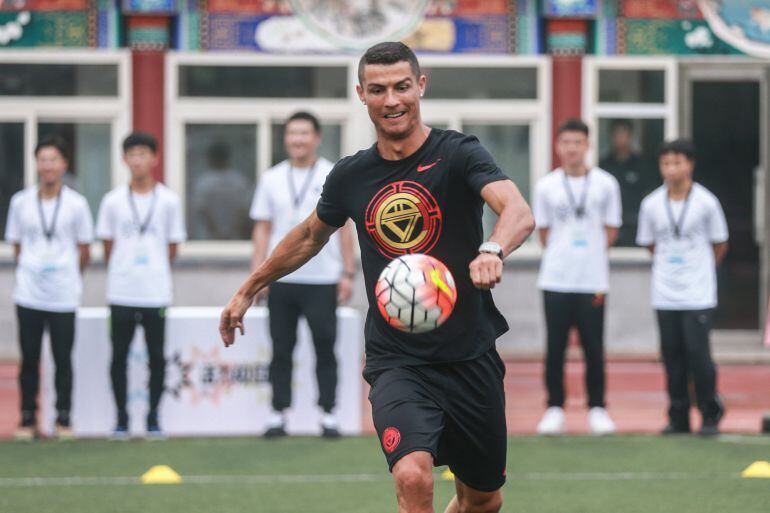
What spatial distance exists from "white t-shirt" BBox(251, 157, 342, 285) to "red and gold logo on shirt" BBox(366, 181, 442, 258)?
5.16 m

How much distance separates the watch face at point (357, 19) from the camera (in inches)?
675

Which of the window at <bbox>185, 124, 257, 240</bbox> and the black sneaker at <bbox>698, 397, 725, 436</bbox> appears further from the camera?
the window at <bbox>185, 124, 257, 240</bbox>

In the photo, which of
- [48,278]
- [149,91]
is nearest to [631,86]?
[149,91]

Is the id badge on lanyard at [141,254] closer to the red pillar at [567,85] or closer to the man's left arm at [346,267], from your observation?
the man's left arm at [346,267]

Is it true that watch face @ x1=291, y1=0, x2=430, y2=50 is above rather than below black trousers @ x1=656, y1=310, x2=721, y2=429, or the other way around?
above

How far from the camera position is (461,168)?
612 cm

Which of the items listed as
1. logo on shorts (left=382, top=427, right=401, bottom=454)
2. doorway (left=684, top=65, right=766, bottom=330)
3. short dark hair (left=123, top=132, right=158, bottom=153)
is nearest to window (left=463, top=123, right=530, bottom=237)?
doorway (left=684, top=65, right=766, bottom=330)

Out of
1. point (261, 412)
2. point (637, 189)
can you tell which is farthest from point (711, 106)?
point (261, 412)

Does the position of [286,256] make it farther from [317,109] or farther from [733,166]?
[733,166]

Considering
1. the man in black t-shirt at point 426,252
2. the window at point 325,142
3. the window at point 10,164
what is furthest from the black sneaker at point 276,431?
the window at point 10,164

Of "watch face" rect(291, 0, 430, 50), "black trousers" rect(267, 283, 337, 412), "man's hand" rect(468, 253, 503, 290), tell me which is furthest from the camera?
"watch face" rect(291, 0, 430, 50)

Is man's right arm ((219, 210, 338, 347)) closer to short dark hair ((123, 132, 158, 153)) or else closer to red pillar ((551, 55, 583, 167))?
short dark hair ((123, 132, 158, 153))

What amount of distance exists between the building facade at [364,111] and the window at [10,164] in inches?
0.6

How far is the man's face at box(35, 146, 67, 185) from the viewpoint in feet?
37.7
